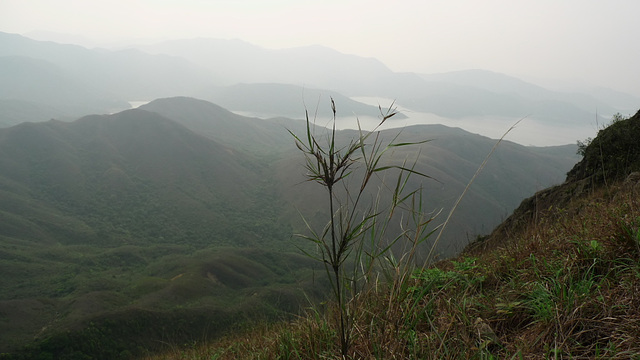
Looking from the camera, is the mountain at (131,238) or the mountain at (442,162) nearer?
the mountain at (131,238)

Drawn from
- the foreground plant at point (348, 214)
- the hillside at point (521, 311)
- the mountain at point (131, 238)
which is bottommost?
the mountain at point (131, 238)

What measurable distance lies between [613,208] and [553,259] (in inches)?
39.0

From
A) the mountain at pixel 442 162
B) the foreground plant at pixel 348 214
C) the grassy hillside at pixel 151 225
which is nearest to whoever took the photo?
the foreground plant at pixel 348 214

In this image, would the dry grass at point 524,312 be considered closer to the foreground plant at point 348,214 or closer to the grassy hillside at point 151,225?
the foreground plant at point 348,214

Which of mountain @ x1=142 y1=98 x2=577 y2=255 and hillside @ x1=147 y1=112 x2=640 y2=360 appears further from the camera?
mountain @ x1=142 y1=98 x2=577 y2=255

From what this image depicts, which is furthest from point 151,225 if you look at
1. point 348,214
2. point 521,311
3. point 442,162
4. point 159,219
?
point 521,311

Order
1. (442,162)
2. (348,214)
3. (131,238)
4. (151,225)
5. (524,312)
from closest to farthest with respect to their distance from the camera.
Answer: (348,214)
(524,312)
(131,238)
(151,225)
(442,162)

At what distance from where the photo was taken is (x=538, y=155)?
135750mm

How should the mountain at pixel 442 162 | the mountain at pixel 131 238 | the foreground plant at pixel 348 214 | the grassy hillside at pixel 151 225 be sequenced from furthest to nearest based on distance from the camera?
the mountain at pixel 442 162 < the mountain at pixel 131 238 < the grassy hillside at pixel 151 225 < the foreground plant at pixel 348 214

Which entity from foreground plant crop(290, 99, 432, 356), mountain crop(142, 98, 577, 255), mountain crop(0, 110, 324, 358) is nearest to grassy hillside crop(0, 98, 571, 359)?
mountain crop(0, 110, 324, 358)

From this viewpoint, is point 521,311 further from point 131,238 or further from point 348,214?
point 131,238

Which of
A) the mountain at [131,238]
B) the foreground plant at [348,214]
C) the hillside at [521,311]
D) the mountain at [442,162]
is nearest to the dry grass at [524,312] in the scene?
the hillside at [521,311]

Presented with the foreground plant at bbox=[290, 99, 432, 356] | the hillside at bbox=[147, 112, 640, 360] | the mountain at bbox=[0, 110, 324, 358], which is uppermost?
the foreground plant at bbox=[290, 99, 432, 356]

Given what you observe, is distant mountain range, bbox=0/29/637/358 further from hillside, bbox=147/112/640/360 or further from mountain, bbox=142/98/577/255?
hillside, bbox=147/112/640/360
